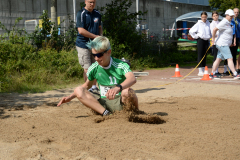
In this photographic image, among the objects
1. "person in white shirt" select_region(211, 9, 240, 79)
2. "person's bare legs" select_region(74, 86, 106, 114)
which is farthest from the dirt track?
"person in white shirt" select_region(211, 9, 240, 79)

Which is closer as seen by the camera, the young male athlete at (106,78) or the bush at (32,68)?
the young male athlete at (106,78)

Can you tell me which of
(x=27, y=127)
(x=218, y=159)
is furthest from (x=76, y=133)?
(x=218, y=159)

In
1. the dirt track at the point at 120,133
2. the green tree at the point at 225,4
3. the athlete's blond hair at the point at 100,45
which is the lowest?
the dirt track at the point at 120,133

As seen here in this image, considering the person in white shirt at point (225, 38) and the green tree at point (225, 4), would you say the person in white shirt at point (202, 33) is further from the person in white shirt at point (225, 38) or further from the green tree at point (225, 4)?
the green tree at point (225, 4)

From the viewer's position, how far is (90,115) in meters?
4.70

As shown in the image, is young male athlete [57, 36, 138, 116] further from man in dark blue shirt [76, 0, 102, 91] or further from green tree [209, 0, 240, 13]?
green tree [209, 0, 240, 13]

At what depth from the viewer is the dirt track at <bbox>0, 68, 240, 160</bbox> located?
2945mm

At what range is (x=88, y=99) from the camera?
14.2 ft

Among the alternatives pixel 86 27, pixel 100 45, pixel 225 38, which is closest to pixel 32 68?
pixel 86 27

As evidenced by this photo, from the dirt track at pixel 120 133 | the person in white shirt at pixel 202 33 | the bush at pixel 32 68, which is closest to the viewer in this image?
the dirt track at pixel 120 133

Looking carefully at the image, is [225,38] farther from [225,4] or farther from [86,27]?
[225,4]

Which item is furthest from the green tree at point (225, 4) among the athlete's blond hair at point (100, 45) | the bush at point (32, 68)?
the athlete's blond hair at point (100, 45)

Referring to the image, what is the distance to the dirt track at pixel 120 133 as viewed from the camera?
2.95 metres

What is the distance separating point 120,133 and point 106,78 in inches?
38.2
